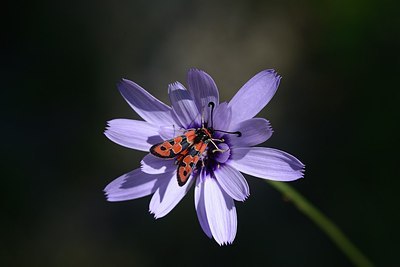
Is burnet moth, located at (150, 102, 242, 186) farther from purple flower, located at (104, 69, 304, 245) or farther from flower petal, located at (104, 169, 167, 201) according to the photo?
flower petal, located at (104, 169, 167, 201)

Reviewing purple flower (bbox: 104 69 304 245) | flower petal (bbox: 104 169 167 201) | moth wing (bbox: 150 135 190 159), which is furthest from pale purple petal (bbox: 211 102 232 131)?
flower petal (bbox: 104 169 167 201)

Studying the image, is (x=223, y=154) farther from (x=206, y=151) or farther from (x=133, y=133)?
(x=133, y=133)

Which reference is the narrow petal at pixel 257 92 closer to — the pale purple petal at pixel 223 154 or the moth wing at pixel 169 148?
the pale purple petal at pixel 223 154

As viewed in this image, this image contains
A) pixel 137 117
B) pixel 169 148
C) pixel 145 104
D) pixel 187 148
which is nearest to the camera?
pixel 169 148
